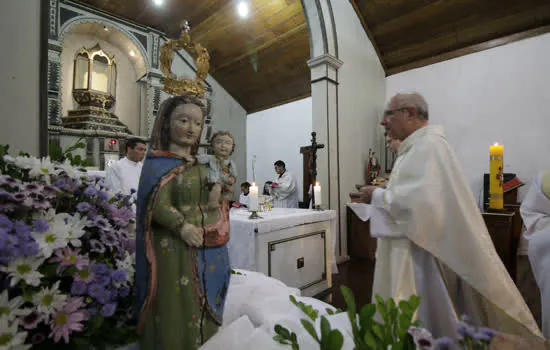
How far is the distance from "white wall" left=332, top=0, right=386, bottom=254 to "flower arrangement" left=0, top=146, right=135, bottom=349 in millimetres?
4412

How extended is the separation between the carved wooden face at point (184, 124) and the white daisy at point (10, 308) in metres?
0.58

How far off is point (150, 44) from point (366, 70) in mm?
6358

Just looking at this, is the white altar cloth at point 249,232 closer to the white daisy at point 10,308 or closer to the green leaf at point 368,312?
the white daisy at point 10,308

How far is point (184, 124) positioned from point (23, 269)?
0.57 metres

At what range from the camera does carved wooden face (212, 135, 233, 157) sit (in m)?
2.21

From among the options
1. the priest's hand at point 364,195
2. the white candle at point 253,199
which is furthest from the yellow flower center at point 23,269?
the white candle at point 253,199

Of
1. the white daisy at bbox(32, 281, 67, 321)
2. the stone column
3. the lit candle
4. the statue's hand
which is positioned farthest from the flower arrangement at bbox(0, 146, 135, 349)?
the stone column

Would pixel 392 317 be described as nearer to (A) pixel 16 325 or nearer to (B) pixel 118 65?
(A) pixel 16 325

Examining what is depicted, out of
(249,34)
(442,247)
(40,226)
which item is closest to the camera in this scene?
(40,226)

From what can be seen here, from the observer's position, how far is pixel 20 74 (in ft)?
4.31

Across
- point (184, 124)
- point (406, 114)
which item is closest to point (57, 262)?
point (184, 124)

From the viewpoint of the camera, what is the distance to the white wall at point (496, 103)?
477cm

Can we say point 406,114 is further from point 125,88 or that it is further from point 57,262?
point 125,88

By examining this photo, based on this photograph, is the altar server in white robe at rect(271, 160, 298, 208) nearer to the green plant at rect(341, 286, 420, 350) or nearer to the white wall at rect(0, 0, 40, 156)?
the white wall at rect(0, 0, 40, 156)
